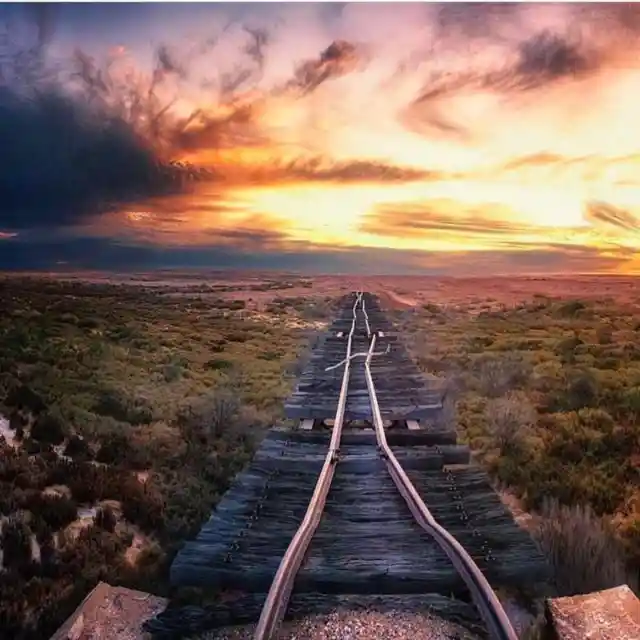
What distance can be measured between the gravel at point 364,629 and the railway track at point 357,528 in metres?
0.04

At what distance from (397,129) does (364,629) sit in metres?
2.33

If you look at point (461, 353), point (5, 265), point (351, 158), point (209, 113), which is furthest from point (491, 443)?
point (5, 265)

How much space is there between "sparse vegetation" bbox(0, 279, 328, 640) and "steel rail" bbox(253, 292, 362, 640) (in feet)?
1.60

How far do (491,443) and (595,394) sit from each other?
57 cm

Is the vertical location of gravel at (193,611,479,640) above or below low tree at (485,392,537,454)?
below

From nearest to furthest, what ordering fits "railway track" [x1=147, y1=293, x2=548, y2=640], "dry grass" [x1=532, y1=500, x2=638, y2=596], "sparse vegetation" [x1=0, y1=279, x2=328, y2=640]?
"railway track" [x1=147, y1=293, x2=548, y2=640] < "dry grass" [x1=532, y1=500, x2=638, y2=596] < "sparse vegetation" [x1=0, y1=279, x2=328, y2=640]

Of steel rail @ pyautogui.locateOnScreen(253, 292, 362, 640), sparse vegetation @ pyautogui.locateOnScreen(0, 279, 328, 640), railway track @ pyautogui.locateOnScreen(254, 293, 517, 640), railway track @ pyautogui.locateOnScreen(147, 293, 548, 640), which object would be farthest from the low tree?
sparse vegetation @ pyautogui.locateOnScreen(0, 279, 328, 640)

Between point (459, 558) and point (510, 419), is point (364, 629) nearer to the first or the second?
point (459, 558)

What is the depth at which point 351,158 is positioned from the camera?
3676mm

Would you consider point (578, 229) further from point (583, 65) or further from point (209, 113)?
point (209, 113)

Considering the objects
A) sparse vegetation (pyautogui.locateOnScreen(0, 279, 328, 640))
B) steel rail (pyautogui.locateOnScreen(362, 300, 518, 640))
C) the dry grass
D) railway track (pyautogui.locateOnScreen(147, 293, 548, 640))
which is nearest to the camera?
steel rail (pyautogui.locateOnScreen(362, 300, 518, 640))

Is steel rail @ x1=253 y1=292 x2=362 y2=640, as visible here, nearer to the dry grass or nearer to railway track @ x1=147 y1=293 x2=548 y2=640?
railway track @ x1=147 y1=293 x2=548 y2=640

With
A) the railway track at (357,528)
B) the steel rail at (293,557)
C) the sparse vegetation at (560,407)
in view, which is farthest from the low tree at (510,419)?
the steel rail at (293,557)

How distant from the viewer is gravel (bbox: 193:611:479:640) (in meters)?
2.62
